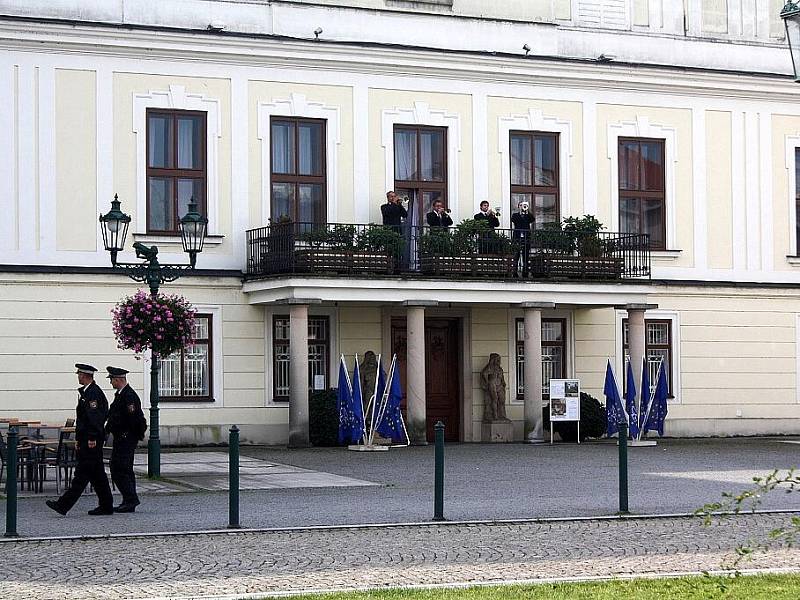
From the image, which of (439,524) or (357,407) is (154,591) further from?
(357,407)

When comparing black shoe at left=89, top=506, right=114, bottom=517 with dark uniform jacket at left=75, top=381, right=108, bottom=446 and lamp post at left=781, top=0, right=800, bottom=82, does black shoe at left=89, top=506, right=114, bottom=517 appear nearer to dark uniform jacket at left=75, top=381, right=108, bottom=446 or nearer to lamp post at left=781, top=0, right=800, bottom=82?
dark uniform jacket at left=75, top=381, right=108, bottom=446

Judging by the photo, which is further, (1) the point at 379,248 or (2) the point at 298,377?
(1) the point at 379,248

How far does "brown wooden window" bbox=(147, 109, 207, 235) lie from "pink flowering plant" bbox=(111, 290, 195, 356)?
322 inches

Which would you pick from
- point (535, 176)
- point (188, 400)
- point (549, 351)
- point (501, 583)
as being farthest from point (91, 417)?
point (535, 176)

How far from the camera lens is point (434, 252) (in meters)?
29.9

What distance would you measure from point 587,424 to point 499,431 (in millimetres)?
1866

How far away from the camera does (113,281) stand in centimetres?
2958

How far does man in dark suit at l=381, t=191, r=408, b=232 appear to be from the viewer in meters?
30.3

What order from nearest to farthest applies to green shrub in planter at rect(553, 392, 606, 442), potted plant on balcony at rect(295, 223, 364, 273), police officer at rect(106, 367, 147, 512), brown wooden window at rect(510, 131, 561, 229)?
police officer at rect(106, 367, 147, 512) → potted plant on balcony at rect(295, 223, 364, 273) → green shrub in planter at rect(553, 392, 606, 442) → brown wooden window at rect(510, 131, 561, 229)

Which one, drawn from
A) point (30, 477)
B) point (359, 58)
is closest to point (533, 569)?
point (30, 477)

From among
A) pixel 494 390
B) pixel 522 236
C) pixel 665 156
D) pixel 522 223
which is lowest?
pixel 494 390

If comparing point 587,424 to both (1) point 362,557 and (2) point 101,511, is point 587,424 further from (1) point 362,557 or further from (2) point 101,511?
(1) point 362,557

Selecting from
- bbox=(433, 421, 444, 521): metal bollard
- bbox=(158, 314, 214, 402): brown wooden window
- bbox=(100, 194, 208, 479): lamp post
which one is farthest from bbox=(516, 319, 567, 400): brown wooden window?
bbox=(433, 421, 444, 521): metal bollard

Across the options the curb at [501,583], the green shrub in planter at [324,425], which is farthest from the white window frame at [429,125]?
the curb at [501,583]
